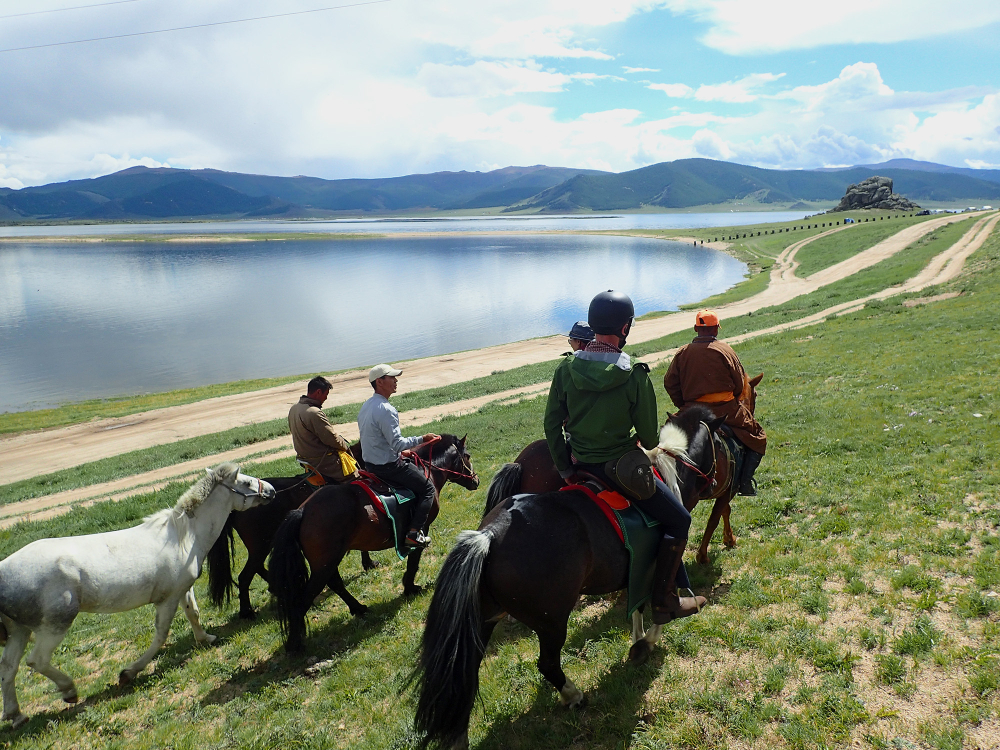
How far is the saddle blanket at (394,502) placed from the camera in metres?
8.48

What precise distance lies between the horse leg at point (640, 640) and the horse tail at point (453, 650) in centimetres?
214

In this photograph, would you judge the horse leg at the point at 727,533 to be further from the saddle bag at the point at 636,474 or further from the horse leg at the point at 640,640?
the saddle bag at the point at 636,474

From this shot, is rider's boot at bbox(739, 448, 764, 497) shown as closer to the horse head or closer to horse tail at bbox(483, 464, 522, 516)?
horse tail at bbox(483, 464, 522, 516)

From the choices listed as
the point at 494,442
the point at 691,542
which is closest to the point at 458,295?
the point at 494,442

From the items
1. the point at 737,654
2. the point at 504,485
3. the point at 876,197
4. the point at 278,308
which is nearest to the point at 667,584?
the point at 737,654

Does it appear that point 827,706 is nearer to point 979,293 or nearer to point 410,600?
point 410,600

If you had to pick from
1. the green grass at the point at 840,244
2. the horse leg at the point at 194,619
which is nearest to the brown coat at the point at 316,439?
the horse leg at the point at 194,619

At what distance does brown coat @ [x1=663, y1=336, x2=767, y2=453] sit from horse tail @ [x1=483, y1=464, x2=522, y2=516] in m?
2.63

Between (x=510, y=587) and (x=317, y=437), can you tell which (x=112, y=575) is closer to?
(x=317, y=437)

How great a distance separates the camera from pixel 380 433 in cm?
849

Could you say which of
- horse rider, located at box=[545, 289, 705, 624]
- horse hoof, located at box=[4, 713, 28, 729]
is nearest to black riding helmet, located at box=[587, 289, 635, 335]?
horse rider, located at box=[545, 289, 705, 624]

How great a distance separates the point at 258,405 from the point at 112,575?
82.2 feet

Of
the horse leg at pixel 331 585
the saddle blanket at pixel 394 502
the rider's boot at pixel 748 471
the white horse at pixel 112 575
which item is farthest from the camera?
the rider's boot at pixel 748 471

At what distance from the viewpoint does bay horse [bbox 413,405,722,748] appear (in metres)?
5.22
